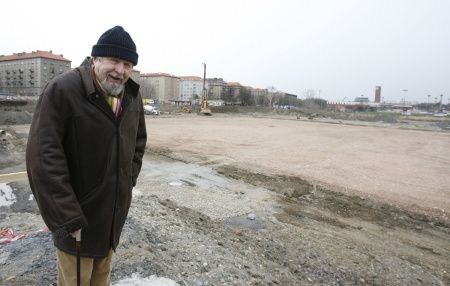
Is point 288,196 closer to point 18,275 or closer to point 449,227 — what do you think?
point 449,227

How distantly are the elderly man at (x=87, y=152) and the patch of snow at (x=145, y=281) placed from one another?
1051mm

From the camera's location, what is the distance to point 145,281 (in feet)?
11.3

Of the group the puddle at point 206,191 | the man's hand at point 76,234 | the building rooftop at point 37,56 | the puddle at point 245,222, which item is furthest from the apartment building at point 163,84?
the man's hand at point 76,234

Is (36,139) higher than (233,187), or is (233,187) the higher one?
(36,139)

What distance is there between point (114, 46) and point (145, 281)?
93.9 inches

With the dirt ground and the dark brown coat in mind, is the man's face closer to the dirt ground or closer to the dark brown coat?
the dark brown coat

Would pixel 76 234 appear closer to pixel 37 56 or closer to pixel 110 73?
pixel 110 73

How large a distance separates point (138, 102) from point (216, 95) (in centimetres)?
12518

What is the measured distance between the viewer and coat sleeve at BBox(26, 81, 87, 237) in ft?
6.34

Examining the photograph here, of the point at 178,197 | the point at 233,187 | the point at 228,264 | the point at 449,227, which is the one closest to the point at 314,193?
the point at 233,187

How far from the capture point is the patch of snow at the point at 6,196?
23.2 ft

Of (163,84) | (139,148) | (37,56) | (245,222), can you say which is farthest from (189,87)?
(139,148)

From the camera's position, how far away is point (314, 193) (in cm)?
970

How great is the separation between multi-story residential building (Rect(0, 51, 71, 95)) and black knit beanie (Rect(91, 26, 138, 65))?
319ft
